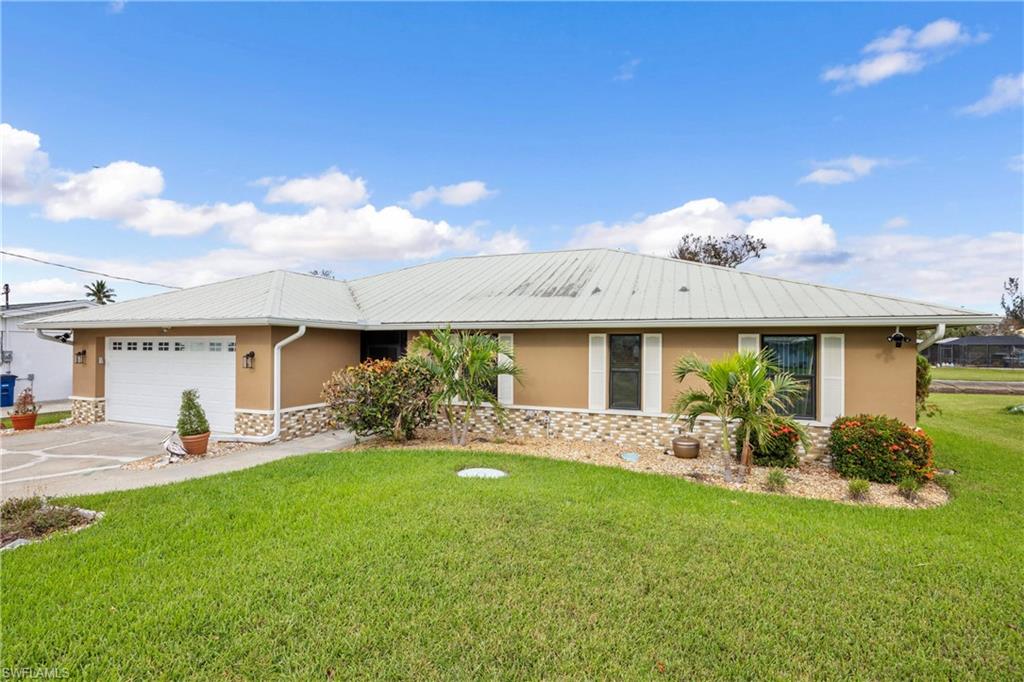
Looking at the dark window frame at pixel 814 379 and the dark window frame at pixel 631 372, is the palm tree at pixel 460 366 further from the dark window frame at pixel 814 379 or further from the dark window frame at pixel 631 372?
the dark window frame at pixel 814 379

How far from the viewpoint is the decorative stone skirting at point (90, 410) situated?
12336 mm

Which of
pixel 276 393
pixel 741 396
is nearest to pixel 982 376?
pixel 741 396

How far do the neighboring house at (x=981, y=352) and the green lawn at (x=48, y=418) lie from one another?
56.6 metres

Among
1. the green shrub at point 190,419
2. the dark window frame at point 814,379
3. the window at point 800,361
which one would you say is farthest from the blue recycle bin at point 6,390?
the dark window frame at point 814,379

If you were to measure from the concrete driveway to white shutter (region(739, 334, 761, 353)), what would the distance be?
336 inches

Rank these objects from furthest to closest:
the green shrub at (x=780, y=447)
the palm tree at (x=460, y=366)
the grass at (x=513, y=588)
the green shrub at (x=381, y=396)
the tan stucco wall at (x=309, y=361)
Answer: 1. the tan stucco wall at (x=309, y=361)
2. the green shrub at (x=381, y=396)
3. the palm tree at (x=460, y=366)
4. the green shrub at (x=780, y=447)
5. the grass at (x=513, y=588)

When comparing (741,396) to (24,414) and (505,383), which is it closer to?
(505,383)

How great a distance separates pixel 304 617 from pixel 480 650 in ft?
4.52

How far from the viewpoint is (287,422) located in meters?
10.4

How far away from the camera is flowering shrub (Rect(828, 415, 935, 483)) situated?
738 cm

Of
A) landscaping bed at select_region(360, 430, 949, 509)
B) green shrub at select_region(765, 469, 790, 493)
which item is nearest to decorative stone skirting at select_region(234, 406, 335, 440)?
landscaping bed at select_region(360, 430, 949, 509)

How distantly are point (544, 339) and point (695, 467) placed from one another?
414 cm

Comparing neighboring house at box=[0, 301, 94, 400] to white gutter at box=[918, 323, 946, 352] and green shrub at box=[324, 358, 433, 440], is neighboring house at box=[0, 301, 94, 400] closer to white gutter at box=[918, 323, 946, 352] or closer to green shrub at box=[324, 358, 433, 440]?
green shrub at box=[324, 358, 433, 440]

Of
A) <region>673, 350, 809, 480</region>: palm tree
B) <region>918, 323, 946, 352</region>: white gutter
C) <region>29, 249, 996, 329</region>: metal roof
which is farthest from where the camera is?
<region>29, 249, 996, 329</region>: metal roof
